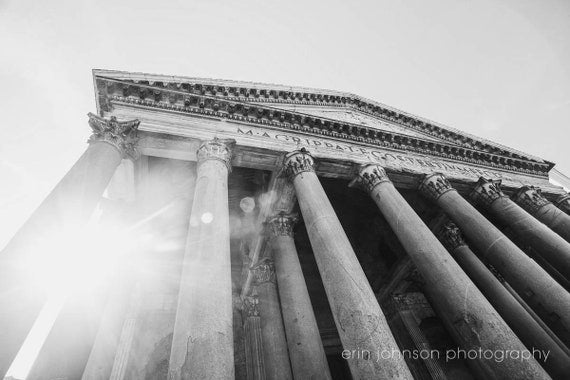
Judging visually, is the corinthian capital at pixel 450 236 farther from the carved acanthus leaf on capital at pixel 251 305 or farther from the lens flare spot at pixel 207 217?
the lens flare spot at pixel 207 217

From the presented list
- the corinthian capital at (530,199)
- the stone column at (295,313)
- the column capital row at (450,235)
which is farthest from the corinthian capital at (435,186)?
the stone column at (295,313)

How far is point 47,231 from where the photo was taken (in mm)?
4133

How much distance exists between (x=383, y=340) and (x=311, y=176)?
4016 millimetres

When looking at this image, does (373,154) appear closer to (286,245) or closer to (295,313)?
(286,245)

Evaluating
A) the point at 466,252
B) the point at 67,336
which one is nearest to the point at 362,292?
the point at 67,336

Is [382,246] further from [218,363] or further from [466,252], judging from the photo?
[218,363]

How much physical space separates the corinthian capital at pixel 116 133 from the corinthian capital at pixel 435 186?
8638 millimetres

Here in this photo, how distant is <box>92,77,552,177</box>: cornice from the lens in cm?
725

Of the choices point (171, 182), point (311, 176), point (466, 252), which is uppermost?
point (171, 182)

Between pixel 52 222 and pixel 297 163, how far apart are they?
202 inches

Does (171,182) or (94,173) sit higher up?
(171,182)

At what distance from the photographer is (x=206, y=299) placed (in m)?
3.85

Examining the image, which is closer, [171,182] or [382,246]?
[171,182]

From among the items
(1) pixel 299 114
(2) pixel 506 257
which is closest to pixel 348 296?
(2) pixel 506 257
